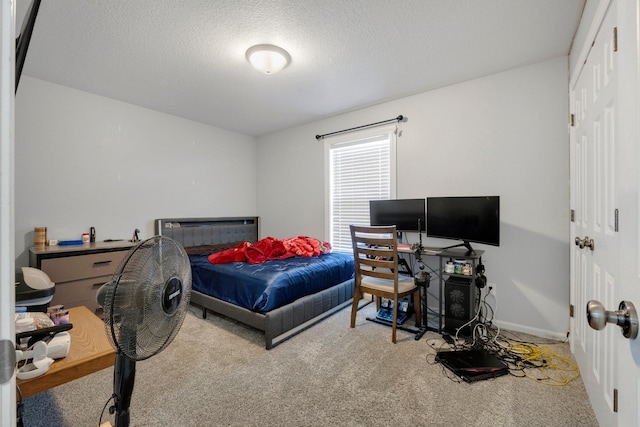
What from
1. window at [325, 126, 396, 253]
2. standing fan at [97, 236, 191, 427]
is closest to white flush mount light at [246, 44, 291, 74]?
window at [325, 126, 396, 253]

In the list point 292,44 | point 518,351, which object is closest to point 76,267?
point 292,44

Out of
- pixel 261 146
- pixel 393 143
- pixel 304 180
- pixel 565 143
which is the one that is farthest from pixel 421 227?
pixel 261 146

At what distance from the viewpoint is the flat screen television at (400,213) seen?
299 centimetres

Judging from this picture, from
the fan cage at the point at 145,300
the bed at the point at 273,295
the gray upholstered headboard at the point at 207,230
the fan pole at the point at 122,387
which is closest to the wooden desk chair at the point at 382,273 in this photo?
the bed at the point at 273,295

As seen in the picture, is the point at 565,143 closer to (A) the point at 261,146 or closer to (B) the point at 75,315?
(B) the point at 75,315

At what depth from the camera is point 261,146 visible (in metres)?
5.02

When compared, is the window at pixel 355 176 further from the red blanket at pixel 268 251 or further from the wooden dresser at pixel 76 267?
the wooden dresser at pixel 76 267

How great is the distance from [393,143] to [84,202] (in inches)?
148

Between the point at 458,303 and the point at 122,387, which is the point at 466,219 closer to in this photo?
the point at 458,303

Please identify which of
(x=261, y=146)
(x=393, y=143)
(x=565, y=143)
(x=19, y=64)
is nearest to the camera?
(x=19, y=64)

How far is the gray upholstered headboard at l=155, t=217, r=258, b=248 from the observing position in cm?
383

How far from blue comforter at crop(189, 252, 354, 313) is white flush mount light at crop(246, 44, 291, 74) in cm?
189

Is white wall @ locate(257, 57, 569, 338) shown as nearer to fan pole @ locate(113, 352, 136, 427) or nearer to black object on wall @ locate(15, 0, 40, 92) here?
fan pole @ locate(113, 352, 136, 427)

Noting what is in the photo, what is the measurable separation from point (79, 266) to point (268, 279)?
1903 millimetres
